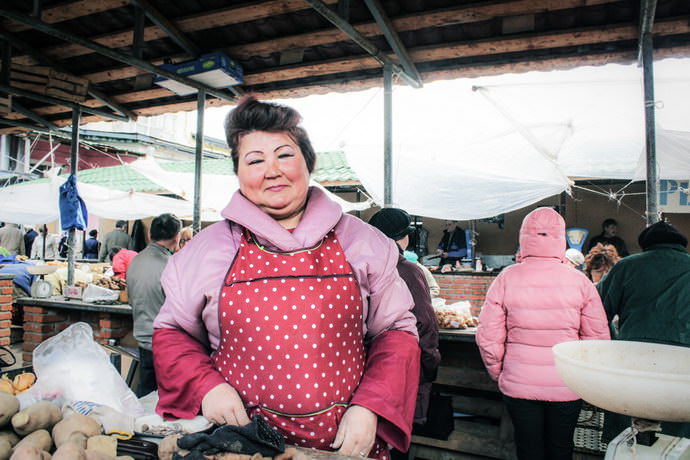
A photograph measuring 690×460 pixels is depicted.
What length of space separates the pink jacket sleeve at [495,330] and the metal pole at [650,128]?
127cm

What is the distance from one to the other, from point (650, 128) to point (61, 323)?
5846mm

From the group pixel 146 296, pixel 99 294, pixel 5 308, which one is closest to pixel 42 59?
pixel 99 294

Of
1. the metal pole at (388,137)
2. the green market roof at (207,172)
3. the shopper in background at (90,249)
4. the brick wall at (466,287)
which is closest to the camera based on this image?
the metal pole at (388,137)

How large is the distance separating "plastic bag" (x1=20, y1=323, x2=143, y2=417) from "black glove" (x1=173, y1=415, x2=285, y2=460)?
0.71 metres

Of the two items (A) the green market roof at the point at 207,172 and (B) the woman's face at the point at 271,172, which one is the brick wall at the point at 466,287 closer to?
(A) the green market roof at the point at 207,172

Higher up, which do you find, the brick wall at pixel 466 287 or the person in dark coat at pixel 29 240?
the person in dark coat at pixel 29 240

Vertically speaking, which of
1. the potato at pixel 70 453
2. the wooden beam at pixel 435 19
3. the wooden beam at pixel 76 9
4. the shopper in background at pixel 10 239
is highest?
the wooden beam at pixel 76 9

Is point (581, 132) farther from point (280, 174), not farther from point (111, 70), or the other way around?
point (111, 70)

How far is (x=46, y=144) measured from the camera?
15688 mm

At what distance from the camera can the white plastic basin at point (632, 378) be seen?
1202mm

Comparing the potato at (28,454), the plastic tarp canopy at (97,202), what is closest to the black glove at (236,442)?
the potato at (28,454)

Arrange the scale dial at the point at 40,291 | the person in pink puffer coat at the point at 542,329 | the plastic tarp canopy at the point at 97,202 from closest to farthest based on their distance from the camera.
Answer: the person in pink puffer coat at the point at 542,329
the scale dial at the point at 40,291
the plastic tarp canopy at the point at 97,202

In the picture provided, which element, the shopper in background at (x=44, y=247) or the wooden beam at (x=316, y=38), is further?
the shopper in background at (x=44, y=247)

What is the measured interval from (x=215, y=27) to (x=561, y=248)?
3.19m
